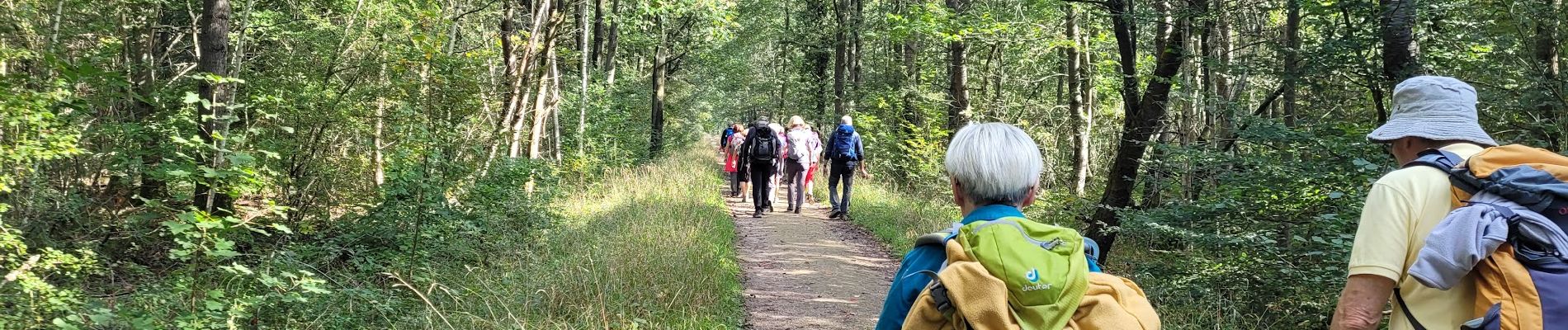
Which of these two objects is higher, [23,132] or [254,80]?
[254,80]

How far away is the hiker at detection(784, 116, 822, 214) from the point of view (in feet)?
38.3

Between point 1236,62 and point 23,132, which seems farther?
point 1236,62

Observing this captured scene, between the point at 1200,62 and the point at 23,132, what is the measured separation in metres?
7.77

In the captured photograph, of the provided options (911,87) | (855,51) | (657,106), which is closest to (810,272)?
(911,87)

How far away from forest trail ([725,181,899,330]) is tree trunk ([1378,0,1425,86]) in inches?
147

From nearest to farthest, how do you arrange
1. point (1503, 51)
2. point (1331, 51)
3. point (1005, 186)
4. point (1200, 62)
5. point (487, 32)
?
1. point (1005, 186)
2. point (1503, 51)
3. point (1331, 51)
4. point (1200, 62)
5. point (487, 32)

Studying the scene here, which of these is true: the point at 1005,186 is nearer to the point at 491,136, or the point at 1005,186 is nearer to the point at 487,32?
the point at 491,136

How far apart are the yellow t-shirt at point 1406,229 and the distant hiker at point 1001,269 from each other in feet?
3.03

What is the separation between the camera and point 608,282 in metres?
5.66

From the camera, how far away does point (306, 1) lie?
933 centimetres

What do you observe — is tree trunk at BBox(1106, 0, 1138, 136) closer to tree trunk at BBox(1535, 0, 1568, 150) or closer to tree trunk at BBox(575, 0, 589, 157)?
tree trunk at BBox(1535, 0, 1568, 150)

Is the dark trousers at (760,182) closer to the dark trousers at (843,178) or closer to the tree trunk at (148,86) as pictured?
the dark trousers at (843,178)

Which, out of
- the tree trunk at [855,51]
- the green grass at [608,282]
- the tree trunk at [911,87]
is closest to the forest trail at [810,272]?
the green grass at [608,282]

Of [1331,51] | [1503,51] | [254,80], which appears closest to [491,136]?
[254,80]
